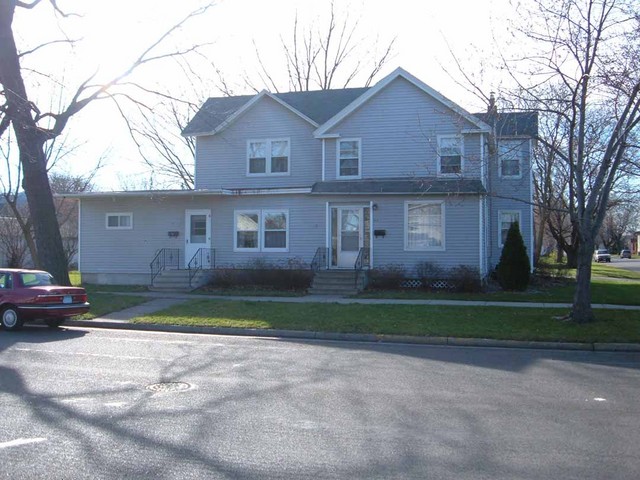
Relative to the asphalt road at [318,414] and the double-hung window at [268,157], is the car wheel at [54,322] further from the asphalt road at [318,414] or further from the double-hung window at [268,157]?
the double-hung window at [268,157]

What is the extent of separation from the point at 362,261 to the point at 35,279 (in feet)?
36.1

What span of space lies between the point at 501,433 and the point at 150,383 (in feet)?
15.4

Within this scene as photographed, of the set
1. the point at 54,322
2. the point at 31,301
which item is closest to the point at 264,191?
the point at 54,322

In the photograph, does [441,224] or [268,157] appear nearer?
[441,224]

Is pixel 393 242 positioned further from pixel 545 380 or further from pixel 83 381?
pixel 83 381

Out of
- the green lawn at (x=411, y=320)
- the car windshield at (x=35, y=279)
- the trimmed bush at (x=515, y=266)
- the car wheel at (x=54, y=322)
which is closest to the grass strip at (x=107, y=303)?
the car wheel at (x=54, y=322)

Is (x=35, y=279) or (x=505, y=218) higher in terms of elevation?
(x=505, y=218)

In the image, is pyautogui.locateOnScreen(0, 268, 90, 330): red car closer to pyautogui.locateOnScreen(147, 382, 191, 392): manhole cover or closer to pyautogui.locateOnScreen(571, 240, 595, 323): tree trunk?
pyautogui.locateOnScreen(147, 382, 191, 392): manhole cover

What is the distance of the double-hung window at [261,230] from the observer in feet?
74.0

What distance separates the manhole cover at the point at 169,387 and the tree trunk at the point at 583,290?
9173 millimetres

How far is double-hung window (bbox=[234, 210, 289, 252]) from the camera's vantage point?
22562mm

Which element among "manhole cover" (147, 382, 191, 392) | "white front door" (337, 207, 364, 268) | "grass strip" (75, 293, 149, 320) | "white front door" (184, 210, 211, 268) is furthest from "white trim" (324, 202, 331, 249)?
"manhole cover" (147, 382, 191, 392)

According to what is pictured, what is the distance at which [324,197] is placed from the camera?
21.8m

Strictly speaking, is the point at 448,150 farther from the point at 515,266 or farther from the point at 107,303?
the point at 107,303
